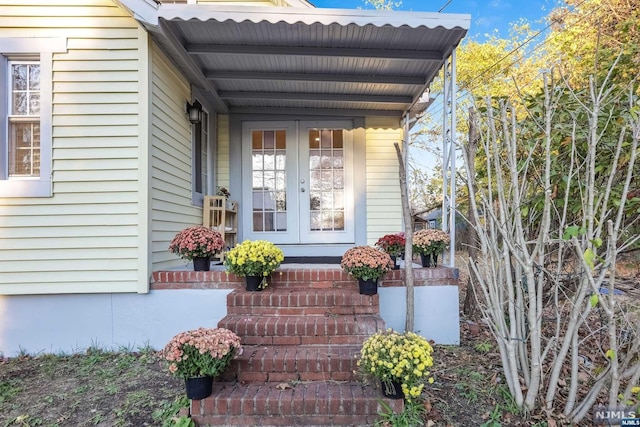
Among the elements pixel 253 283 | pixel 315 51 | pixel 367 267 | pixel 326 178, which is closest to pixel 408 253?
pixel 367 267

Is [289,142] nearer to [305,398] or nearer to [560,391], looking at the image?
[305,398]

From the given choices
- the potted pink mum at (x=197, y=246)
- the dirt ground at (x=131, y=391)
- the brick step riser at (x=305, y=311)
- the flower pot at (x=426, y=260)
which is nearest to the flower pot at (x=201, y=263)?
the potted pink mum at (x=197, y=246)

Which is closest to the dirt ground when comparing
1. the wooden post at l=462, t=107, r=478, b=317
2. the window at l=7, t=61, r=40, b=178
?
the wooden post at l=462, t=107, r=478, b=317

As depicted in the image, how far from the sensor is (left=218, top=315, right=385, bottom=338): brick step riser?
287 centimetres

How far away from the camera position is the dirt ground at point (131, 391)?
2291mm

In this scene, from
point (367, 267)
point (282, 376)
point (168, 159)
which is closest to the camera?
point (282, 376)

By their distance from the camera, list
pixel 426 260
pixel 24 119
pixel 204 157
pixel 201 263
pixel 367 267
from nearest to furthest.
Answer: pixel 367 267
pixel 24 119
pixel 201 263
pixel 426 260
pixel 204 157

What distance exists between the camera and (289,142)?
18.2 feet

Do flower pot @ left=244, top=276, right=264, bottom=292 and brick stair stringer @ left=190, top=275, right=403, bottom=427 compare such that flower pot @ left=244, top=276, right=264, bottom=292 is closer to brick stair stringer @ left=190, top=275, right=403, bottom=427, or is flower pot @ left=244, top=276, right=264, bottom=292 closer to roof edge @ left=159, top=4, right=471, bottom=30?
brick stair stringer @ left=190, top=275, right=403, bottom=427

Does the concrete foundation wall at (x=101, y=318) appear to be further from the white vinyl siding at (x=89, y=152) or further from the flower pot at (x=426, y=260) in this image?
the flower pot at (x=426, y=260)

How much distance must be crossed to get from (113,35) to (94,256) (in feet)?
7.09

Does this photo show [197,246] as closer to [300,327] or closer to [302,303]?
[302,303]

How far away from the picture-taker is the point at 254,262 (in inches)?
126

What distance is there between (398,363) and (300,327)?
39.4 inches
